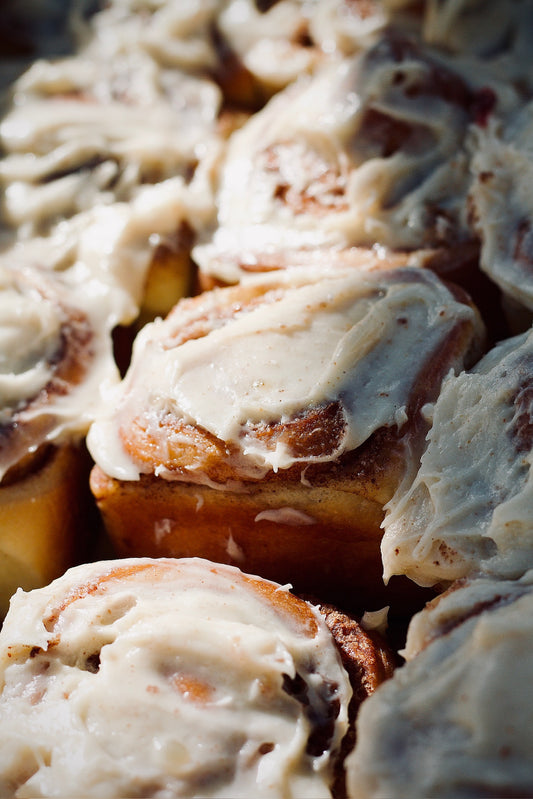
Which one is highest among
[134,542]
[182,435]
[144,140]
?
[144,140]

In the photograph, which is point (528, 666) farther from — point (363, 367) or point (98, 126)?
point (98, 126)

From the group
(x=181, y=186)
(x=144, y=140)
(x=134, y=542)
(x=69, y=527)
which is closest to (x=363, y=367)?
(x=134, y=542)

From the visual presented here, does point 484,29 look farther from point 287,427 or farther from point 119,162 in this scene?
point 287,427

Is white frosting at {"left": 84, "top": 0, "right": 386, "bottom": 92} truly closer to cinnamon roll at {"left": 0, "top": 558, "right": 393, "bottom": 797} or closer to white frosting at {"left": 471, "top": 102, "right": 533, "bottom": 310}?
white frosting at {"left": 471, "top": 102, "right": 533, "bottom": 310}

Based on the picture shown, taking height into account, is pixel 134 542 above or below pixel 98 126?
below

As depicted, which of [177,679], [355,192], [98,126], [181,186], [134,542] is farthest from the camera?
[98,126]

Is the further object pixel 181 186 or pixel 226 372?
pixel 181 186

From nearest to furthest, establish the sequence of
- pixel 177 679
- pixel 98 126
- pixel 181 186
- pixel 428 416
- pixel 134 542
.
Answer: pixel 177 679 → pixel 428 416 → pixel 134 542 → pixel 181 186 → pixel 98 126
